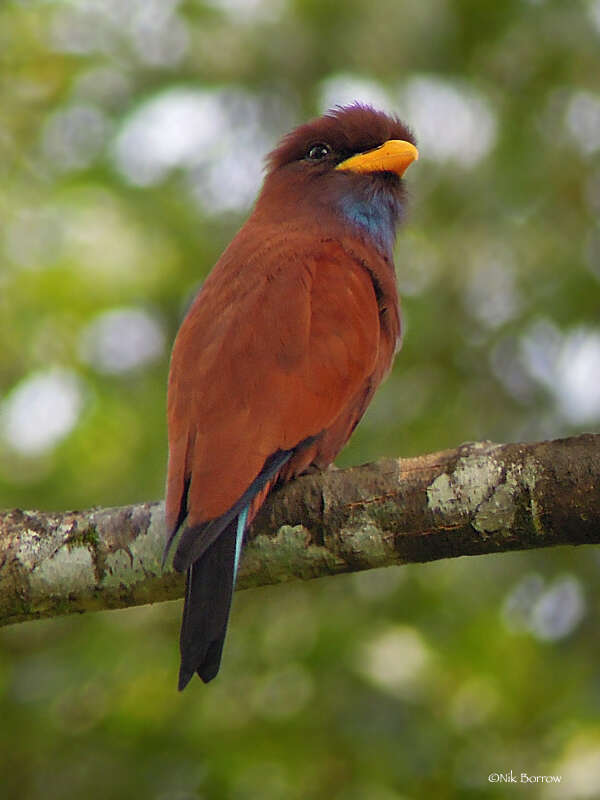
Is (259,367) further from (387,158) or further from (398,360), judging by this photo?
(398,360)

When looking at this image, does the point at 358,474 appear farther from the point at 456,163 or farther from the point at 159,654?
the point at 456,163

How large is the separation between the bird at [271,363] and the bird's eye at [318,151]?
0.15 metres

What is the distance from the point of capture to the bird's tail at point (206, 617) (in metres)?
2.70

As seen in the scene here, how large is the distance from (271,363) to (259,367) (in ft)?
0.12

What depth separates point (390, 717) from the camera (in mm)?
3439

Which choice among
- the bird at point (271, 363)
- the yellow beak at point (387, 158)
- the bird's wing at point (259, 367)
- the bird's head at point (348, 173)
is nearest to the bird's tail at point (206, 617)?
the bird at point (271, 363)

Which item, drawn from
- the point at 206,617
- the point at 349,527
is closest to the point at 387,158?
the point at 349,527

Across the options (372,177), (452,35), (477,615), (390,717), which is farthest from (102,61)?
(390,717)

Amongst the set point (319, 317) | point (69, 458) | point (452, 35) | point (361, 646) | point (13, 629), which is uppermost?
point (452, 35)

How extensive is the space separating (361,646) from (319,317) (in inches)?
43.8

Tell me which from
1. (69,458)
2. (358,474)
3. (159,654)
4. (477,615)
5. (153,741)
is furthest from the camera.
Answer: (69,458)

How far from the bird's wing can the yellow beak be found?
0.65m

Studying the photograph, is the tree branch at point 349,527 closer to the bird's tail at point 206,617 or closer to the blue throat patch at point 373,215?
the bird's tail at point 206,617

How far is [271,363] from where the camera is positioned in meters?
3.17
